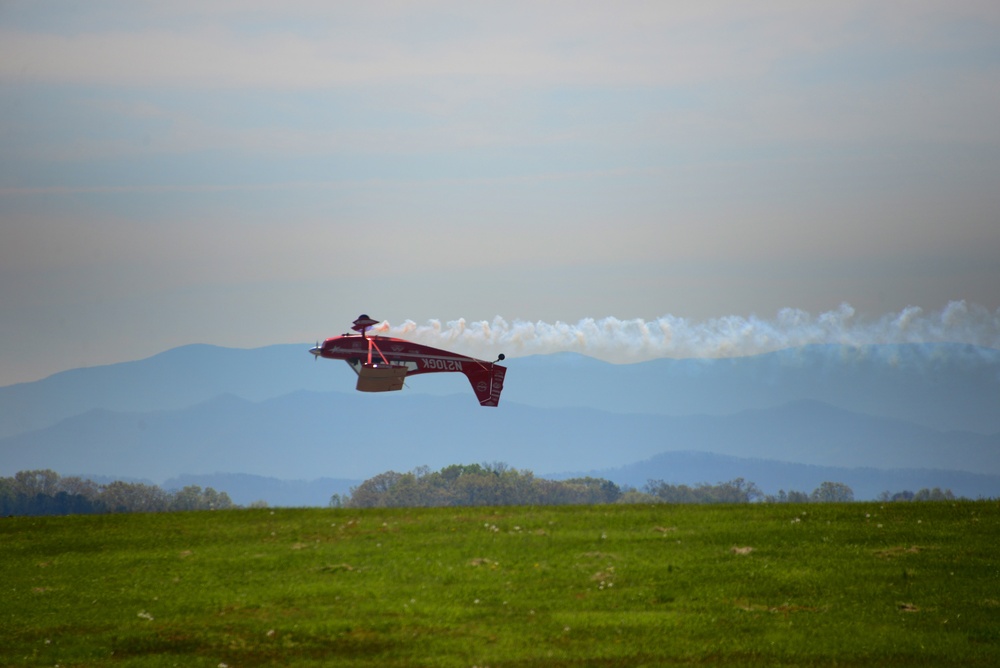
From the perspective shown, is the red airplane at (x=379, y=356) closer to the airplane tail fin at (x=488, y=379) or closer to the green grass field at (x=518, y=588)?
the airplane tail fin at (x=488, y=379)

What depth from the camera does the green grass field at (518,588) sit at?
29.3 metres

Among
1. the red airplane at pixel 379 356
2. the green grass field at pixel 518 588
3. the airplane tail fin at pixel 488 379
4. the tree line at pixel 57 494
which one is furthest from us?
the tree line at pixel 57 494

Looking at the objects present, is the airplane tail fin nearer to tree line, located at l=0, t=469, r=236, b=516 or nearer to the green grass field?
the green grass field

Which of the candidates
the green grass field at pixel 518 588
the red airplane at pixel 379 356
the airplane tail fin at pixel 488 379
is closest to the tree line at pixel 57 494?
the airplane tail fin at pixel 488 379

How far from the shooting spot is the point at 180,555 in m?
38.8

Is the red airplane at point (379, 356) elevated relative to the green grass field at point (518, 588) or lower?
elevated

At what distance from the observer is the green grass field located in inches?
1153

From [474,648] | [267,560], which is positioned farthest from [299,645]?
[267,560]

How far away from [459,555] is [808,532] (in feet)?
38.4

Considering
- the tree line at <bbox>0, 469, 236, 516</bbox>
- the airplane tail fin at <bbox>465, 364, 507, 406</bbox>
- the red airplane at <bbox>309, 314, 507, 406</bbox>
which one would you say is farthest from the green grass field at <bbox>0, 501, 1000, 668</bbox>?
the tree line at <bbox>0, 469, 236, 516</bbox>

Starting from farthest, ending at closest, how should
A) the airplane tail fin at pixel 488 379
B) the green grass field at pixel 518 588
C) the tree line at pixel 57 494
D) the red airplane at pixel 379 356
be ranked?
1. the tree line at pixel 57 494
2. the airplane tail fin at pixel 488 379
3. the red airplane at pixel 379 356
4. the green grass field at pixel 518 588

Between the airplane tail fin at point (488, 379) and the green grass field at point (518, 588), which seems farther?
the airplane tail fin at point (488, 379)

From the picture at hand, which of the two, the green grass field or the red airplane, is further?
the red airplane

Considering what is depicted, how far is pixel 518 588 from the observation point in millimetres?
33562
